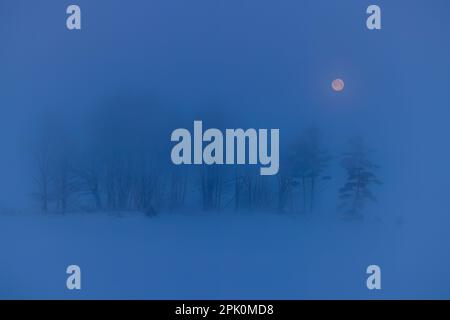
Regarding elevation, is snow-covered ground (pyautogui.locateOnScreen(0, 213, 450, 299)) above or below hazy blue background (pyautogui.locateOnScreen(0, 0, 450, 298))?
below

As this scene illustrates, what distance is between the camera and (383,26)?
1.85m

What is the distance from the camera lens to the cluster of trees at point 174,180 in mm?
1848

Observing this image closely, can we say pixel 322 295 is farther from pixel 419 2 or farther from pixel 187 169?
pixel 419 2

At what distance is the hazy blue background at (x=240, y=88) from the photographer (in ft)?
6.05

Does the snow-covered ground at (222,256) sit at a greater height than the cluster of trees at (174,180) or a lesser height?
lesser

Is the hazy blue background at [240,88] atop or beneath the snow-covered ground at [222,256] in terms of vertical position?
atop

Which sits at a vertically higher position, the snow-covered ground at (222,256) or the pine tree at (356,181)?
the pine tree at (356,181)

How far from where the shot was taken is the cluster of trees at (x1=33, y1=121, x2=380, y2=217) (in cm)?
185

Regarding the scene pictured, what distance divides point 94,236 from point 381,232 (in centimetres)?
90

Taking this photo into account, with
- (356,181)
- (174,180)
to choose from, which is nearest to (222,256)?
(174,180)

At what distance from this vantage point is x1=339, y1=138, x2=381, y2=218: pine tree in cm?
185

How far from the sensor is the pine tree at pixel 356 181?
72.9 inches

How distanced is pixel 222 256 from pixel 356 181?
480 millimetres
